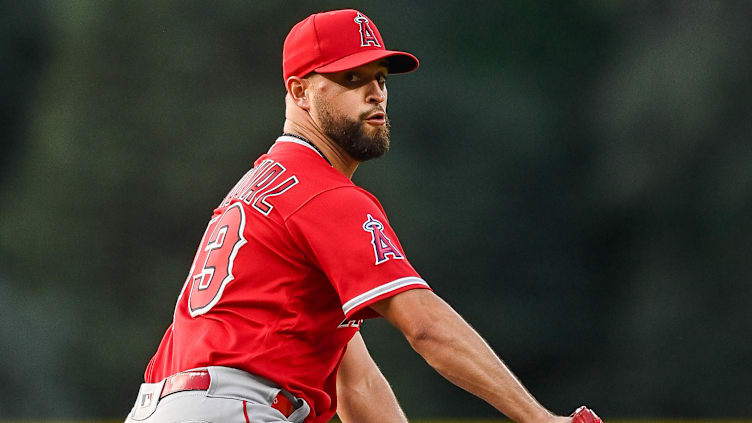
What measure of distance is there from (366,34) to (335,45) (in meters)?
0.10

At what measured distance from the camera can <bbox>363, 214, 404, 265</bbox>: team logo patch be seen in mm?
2025

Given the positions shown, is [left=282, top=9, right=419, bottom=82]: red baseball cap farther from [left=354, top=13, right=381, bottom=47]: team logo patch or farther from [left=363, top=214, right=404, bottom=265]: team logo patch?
[left=363, top=214, right=404, bottom=265]: team logo patch

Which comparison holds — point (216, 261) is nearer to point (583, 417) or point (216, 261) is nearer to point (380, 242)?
point (380, 242)

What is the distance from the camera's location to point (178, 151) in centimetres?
701

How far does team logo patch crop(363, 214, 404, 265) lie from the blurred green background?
15.5 feet

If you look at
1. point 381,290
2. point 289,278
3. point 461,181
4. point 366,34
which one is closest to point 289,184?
point 289,278

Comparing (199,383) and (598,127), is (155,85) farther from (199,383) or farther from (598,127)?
(199,383)

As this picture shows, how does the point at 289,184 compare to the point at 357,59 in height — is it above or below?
below

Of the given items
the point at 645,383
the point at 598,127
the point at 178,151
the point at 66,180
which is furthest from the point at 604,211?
the point at 66,180

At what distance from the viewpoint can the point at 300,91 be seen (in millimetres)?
2514

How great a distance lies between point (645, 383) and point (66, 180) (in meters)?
4.55

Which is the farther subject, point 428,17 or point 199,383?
point 428,17

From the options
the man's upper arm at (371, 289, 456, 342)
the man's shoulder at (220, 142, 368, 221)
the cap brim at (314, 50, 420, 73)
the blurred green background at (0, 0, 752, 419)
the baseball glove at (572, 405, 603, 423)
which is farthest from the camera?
the blurred green background at (0, 0, 752, 419)

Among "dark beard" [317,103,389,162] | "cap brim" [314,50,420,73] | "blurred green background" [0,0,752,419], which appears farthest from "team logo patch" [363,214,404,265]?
"blurred green background" [0,0,752,419]
